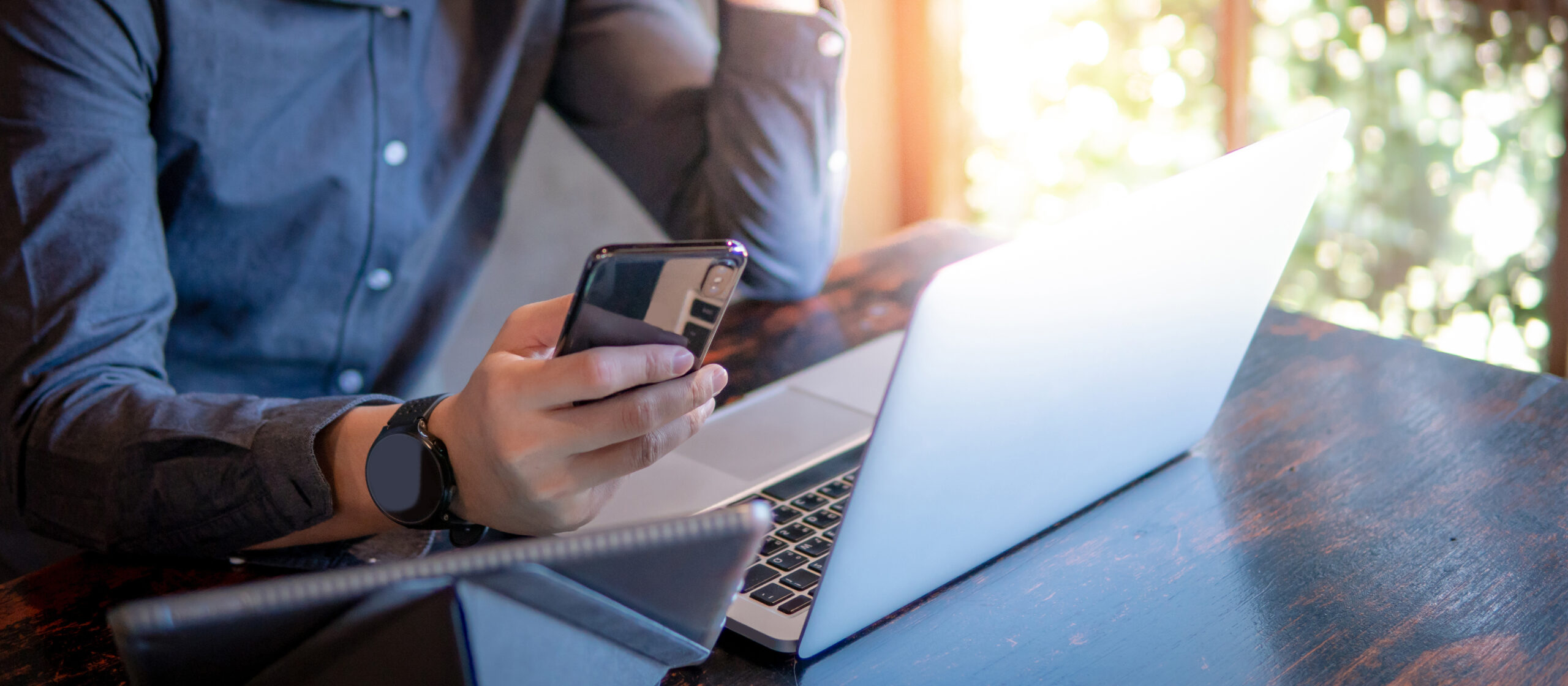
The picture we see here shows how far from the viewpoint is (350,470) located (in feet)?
2.25

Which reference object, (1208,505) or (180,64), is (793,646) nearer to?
(1208,505)

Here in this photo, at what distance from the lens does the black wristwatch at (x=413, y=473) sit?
0.64 m

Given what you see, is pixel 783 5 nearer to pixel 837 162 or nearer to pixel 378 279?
pixel 837 162

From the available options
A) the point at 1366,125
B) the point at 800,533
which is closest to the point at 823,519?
the point at 800,533

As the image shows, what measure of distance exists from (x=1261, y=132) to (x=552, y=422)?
225 centimetres

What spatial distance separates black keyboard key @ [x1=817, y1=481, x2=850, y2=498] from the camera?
0.74 metres

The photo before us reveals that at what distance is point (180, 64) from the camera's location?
0.93 meters

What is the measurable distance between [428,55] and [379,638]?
0.86 meters

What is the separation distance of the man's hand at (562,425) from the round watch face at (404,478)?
14 mm

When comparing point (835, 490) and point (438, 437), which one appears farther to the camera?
point (835, 490)

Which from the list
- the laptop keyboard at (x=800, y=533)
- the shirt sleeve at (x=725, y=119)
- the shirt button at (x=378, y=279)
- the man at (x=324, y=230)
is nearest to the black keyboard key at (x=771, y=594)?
the laptop keyboard at (x=800, y=533)

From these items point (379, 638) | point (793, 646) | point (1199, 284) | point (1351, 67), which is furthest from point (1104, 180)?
point (379, 638)

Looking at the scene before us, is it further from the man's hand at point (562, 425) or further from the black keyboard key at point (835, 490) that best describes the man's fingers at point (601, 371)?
the black keyboard key at point (835, 490)

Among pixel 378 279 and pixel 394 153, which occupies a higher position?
pixel 394 153
